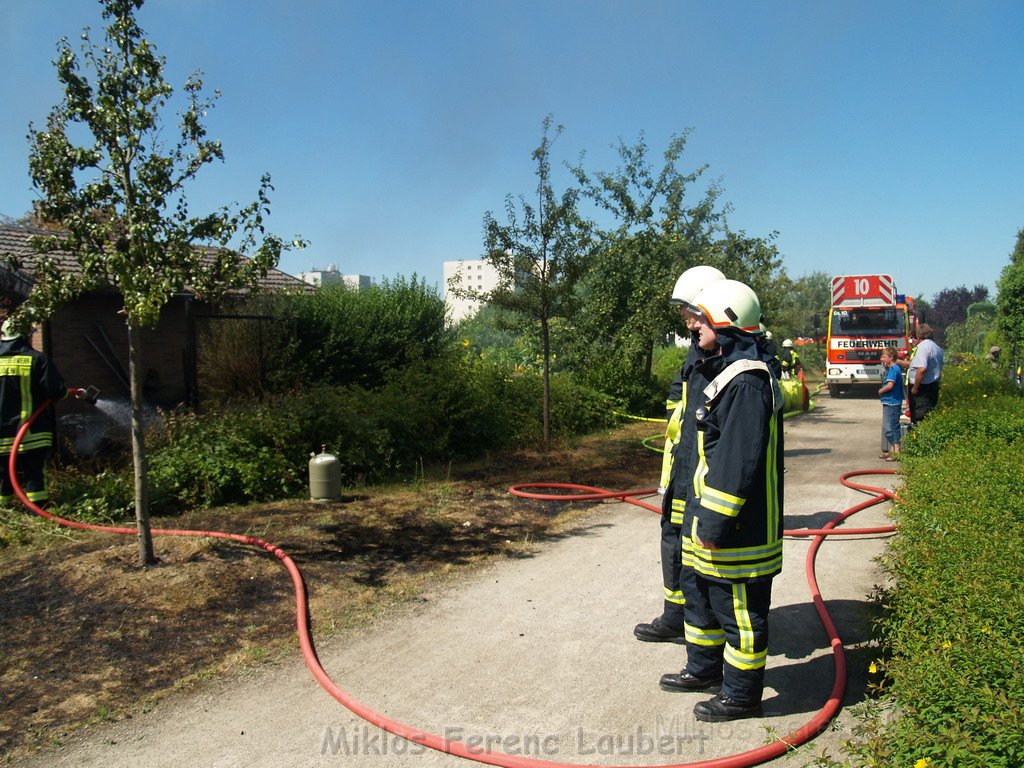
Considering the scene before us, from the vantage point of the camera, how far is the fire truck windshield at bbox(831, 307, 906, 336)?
67.4 feet

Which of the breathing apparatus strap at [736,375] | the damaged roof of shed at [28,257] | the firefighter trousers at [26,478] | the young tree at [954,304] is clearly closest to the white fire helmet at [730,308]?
the breathing apparatus strap at [736,375]

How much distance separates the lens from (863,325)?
20.8 meters

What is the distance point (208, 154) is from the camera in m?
5.69

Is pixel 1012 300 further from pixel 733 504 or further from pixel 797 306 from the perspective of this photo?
pixel 797 306

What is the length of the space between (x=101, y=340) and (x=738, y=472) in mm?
11675

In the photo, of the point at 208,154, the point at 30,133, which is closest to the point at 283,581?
the point at 208,154

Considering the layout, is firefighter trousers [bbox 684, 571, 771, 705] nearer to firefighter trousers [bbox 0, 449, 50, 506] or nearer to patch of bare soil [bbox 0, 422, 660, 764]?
patch of bare soil [bbox 0, 422, 660, 764]

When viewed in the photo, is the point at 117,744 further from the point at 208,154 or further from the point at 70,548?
the point at 208,154

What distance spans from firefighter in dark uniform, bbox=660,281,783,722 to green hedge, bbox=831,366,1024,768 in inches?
23.6

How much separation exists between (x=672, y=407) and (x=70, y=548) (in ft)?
16.4

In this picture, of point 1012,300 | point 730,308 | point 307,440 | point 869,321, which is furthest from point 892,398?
point 869,321

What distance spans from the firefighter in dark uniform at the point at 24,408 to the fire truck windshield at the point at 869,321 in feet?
62.9

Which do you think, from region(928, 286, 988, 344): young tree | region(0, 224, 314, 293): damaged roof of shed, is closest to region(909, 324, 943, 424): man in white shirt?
region(0, 224, 314, 293): damaged roof of shed

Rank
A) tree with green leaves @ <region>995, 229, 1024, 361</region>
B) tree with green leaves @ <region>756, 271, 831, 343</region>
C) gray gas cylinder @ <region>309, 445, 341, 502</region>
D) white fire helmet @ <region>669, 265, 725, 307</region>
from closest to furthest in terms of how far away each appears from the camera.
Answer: white fire helmet @ <region>669, 265, 725, 307</region> < gray gas cylinder @ <region>309, 445, 341, 502</region> < tree with green leaves @ <region>995, 229, 1024, 361</region> < tree with green leaves @ <region>756, 271, 831, 343</region>
